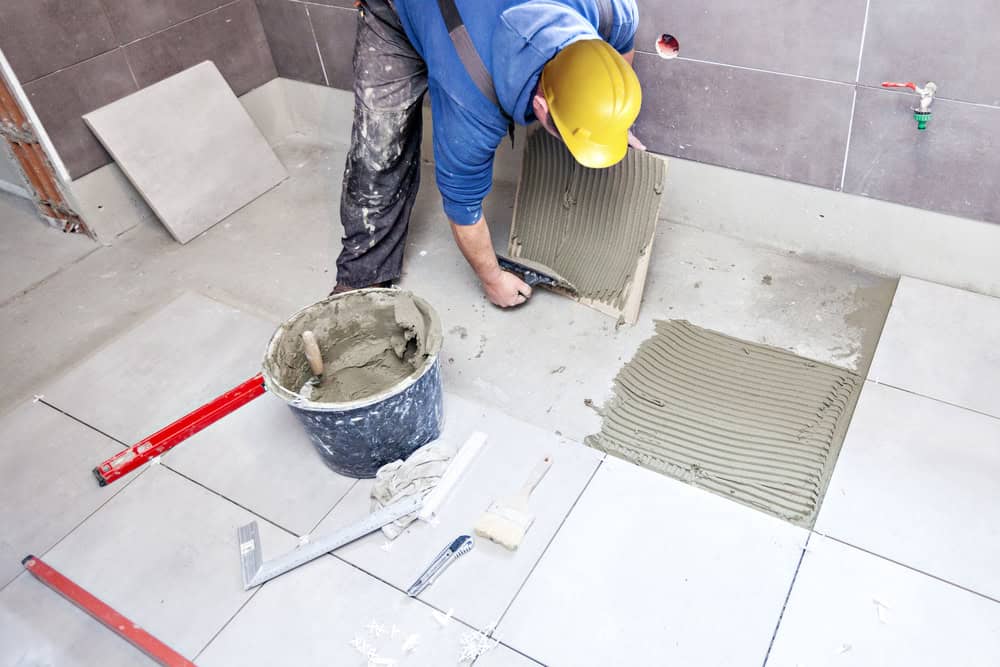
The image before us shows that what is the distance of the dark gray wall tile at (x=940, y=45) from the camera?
181 cm

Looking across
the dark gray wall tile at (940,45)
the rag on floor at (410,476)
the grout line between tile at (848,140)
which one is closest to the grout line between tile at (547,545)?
the rag on floor at (410,476)

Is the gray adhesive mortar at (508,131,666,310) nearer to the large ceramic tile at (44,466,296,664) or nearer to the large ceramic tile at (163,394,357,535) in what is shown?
the large ceramic tile at (163,394,357,535)

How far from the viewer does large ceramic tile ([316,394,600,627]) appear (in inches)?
63.5

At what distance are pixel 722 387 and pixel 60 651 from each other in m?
1.66

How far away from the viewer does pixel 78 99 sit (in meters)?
2.53

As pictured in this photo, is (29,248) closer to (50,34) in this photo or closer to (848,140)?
(50,34)

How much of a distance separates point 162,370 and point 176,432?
0.31 meters

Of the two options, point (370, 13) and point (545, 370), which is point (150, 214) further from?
point (545, 370)

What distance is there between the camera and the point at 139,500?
6.08 ft

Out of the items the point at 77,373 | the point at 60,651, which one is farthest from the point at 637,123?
the point at 60,651

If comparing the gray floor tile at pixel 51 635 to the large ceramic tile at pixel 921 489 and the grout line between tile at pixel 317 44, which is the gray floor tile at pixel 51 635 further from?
the grout line between tile at pixel 317 44

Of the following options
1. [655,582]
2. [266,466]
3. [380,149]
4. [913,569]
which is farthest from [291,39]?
[913,569]

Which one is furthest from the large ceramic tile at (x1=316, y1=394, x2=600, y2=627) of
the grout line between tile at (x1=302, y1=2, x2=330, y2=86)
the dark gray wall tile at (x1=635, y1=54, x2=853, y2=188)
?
the grout line between tile at (x1=302, y1=2, x2=330, y2=86)

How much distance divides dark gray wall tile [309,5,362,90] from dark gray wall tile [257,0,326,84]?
0.05 metres
